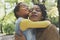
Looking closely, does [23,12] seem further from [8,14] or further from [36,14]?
[8,14]

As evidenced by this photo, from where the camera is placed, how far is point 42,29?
130 centimetres

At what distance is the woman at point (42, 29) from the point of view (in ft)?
4.21

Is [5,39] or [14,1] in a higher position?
[14,1]

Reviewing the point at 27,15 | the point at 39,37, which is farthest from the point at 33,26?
the point at 27,15

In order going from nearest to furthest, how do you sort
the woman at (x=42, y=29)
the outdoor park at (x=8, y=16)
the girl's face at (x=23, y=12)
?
the woman at (x=42, y=29) → the girl's face at (x=23, y=12) → the outdoor park at (x=8, y=16)

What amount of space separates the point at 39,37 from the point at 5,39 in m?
1.73

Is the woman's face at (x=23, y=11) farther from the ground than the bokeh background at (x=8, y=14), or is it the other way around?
the woman's face at (x=23, y=11)

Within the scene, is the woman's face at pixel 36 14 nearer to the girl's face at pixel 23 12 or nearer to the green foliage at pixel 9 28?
the girl's face at pixel 23 12

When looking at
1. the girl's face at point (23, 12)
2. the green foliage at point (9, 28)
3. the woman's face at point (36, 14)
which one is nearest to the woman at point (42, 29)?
the woman's face at point (36, 14)

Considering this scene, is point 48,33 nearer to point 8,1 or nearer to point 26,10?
point 26,10

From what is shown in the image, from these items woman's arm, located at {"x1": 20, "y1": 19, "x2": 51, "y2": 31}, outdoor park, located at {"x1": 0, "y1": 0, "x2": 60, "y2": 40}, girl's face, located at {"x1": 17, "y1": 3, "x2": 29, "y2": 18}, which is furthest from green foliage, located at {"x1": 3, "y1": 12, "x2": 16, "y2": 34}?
woman's arm, located at {"x1": 20, "y1": 19, "x2": 51, "y2": 31}

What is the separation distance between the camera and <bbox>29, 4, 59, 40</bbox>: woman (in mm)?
1284

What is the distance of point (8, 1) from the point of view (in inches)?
123

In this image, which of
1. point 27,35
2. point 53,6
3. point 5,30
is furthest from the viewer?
point 5,30
